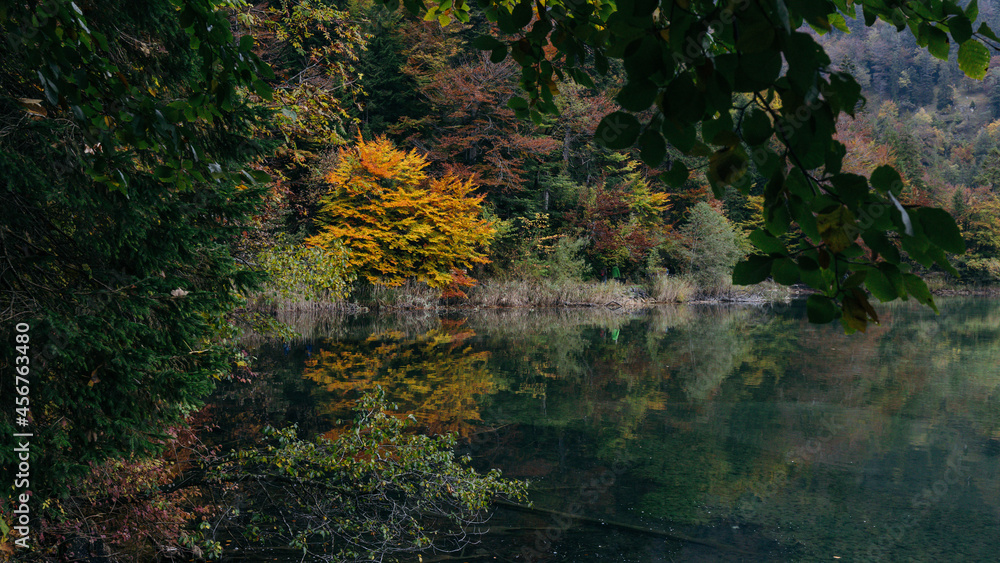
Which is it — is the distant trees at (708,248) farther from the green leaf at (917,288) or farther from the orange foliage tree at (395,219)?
the green leaf at (917,288)

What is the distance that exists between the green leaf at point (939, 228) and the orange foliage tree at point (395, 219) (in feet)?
46.8

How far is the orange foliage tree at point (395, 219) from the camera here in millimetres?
14727

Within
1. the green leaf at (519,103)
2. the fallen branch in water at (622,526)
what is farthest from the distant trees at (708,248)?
the green leaf at (519,103)

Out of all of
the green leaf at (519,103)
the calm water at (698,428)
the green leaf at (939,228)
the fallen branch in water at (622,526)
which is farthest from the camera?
the calm water at (698,428)

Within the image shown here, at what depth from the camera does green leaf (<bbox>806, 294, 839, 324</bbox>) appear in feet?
2.14

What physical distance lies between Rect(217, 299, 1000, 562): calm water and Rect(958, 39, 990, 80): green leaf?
3133 mm

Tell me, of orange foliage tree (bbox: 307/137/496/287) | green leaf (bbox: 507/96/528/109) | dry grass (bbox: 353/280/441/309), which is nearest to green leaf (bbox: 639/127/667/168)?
green leaf (bbox: 507/96/528/109)

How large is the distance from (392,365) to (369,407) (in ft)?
16.7

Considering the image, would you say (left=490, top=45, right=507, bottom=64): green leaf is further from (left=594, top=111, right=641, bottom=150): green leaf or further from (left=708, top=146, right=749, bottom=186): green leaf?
(left=708, top=146, right=749, bottom=186): green leaf

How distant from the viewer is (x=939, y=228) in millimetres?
574

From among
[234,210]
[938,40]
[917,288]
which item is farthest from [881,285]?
[234,210]

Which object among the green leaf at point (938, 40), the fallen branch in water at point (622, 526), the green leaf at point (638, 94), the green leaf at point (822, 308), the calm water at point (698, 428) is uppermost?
the green leaf at point (938, 40)

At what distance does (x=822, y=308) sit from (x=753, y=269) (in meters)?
0.08


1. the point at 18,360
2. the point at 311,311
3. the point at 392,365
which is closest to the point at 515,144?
the point at 311,311
